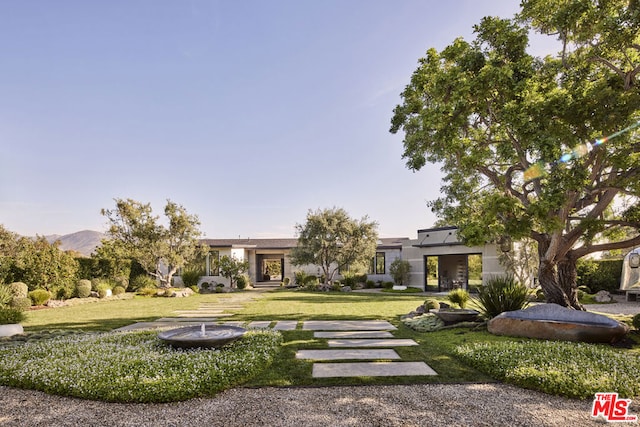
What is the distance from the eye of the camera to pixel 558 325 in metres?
6.77

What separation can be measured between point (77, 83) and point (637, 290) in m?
22.5

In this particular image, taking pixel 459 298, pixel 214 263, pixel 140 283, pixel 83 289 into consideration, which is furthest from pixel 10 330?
pixel 214 263

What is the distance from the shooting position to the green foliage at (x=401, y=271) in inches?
942

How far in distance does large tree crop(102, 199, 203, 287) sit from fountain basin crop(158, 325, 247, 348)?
52.4 ft

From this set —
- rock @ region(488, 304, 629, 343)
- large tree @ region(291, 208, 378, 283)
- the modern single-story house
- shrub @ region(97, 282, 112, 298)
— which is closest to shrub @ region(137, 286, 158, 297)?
shrub @ region(97, 282, 112, 298)

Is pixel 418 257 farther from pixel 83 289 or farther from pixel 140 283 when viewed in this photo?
pixel 83 289

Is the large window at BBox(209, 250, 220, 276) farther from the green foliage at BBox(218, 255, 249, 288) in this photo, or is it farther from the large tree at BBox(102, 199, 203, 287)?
the large tree at BBox(102, 199, 203, 287)

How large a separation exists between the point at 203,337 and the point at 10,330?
5005mm

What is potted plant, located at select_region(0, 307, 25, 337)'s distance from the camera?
7539 mm

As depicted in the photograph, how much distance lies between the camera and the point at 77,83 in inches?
440

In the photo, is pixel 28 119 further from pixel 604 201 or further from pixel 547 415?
pixel 604 201

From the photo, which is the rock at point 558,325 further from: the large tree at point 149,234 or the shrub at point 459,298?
the large tree at point 149,234

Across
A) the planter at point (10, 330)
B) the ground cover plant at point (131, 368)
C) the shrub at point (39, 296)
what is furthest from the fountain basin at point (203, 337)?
the shrub at point (39, 296)

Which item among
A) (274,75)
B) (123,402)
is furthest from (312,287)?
(123,402)
